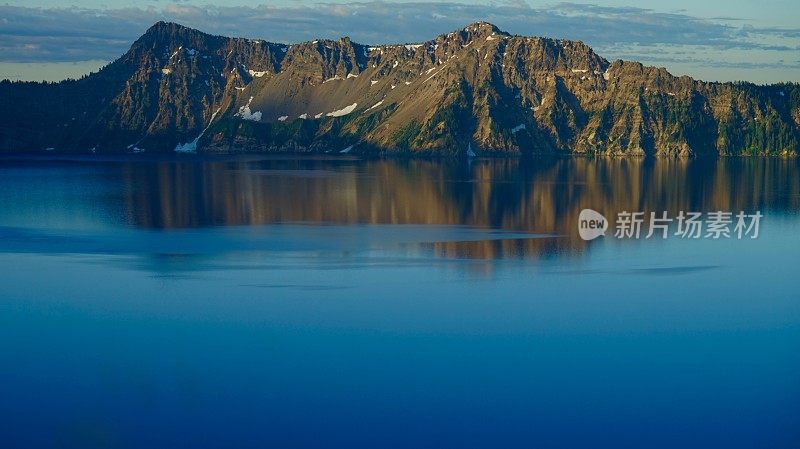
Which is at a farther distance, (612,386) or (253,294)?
(253,294)

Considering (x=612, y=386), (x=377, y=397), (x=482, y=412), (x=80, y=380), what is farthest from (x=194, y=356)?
(x=612, y=386)

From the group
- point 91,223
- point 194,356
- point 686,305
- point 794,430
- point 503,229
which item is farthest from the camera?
point 91,223

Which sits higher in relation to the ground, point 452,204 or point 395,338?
point 452,204

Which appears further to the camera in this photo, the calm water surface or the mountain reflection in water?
the mountain reflection in water

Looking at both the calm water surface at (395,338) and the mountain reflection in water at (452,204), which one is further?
the mountain reflection in water at (452,204)

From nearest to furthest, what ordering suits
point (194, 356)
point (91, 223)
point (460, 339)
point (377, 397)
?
point (377, 397) → point (194, 356) → point (460, 339) → point (91, 223)

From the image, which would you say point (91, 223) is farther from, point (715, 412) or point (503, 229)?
point (715, 412)

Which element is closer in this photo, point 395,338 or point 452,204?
point 395,338

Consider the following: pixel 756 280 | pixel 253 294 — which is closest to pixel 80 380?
pixel 253 294
